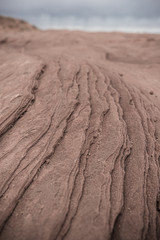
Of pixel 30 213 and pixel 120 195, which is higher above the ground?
pixel 120 195

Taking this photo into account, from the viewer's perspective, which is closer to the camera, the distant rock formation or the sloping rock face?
the sloping rock face

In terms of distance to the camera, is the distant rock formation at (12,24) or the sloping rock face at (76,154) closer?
the sloping rock face at (76,154)

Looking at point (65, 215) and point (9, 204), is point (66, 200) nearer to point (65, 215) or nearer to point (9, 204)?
point (65, 215)

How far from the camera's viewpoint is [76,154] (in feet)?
9.34

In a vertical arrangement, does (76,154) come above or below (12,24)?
below

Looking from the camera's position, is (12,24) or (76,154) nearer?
(76,154)

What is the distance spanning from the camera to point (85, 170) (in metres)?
2.68

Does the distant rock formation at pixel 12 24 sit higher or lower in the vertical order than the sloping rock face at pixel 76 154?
higher

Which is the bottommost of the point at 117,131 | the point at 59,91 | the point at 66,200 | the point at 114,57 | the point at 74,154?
the point at 66,200

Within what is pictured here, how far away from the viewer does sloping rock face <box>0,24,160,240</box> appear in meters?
2.14

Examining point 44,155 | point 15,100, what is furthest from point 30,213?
point 15,100

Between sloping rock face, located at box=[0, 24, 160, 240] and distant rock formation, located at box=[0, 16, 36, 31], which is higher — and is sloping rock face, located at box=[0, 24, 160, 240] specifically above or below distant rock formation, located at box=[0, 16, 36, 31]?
below

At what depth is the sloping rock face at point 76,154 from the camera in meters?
2.14

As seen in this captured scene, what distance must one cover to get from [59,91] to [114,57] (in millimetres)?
4700
